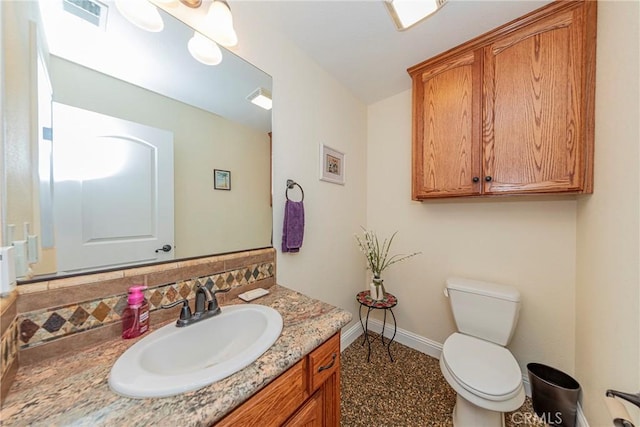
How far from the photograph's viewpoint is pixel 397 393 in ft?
4.72

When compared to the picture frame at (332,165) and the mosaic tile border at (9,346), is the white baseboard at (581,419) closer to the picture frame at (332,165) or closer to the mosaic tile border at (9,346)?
the picture frame at (332,165)

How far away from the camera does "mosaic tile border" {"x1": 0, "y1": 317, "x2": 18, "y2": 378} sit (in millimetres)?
505

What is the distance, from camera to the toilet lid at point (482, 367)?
102 cm

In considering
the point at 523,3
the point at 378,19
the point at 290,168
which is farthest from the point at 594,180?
the point at 290,168

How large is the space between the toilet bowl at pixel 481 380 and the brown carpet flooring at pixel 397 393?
6.5 inches

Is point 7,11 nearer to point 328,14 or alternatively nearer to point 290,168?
point 290,168

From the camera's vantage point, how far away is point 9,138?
1.90ft

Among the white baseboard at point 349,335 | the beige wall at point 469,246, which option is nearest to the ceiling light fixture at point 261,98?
the beige wall at point 469,246

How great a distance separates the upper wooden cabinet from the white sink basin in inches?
54.8

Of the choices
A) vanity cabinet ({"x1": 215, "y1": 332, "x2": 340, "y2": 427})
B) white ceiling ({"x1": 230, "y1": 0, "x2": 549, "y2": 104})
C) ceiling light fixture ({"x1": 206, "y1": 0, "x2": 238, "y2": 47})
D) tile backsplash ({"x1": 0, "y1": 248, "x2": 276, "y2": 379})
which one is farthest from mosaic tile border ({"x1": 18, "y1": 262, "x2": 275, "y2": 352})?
white ceiling ({"x1": 230, "y1": 0, "x2": 549, "y2": 104})

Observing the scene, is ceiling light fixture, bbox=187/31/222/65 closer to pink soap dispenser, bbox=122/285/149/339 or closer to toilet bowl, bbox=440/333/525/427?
pink soap dispenser, bbox=122/285/149/339

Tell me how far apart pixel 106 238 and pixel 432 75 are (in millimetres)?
2053

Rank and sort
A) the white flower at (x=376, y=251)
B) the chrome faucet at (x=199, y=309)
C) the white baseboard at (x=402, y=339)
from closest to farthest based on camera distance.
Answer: the chrome faucet at (x=199, y=309)
the white baseboard at (x=402, y=339)
the white flower at (x=376, y=251)

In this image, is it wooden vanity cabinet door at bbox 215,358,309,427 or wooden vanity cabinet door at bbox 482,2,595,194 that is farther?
wooden vanity cabinet door at bbox 482,2,595,194
